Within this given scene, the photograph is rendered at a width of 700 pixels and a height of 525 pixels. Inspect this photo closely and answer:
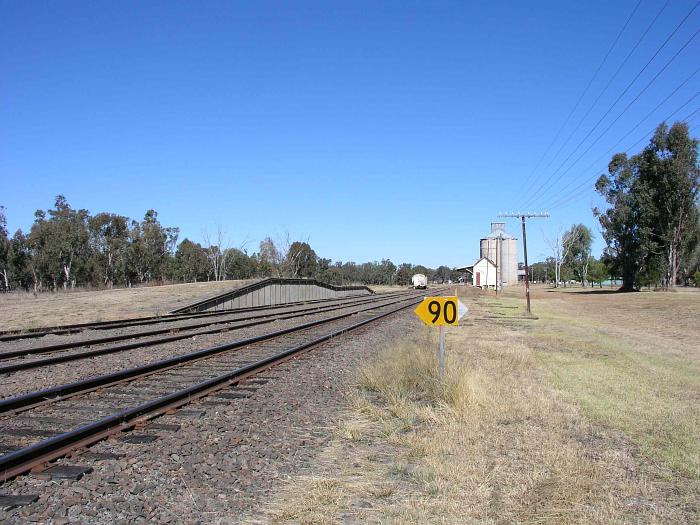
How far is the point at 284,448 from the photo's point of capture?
6766 mm

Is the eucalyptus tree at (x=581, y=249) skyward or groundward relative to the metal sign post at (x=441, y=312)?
skyward

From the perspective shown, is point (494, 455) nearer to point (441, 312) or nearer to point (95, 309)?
point (441, 312)

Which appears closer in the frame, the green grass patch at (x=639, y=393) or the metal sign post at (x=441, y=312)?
the green grass patch at (x=639, y=393)

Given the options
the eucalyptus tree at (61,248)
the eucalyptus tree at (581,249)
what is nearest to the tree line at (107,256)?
the eucalyptus tree at (61,248)

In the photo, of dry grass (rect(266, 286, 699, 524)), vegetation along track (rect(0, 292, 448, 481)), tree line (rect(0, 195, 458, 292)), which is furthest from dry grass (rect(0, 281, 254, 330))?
tree line (rect(0, 195, 458, 292))

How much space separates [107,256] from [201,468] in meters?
106

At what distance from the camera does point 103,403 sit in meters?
8.53

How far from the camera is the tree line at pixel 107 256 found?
92188 millimetres

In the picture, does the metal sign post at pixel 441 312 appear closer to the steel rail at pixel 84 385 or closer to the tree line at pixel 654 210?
the steel rail at pixel 84 385

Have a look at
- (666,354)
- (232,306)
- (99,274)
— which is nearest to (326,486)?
(666,354)

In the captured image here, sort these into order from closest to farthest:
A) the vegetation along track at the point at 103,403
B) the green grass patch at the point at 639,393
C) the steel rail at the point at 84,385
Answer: the vegetation along track at the point at 103,403 < the green grass patch at the point at 639,393 < the steel rail at the point at 84,385

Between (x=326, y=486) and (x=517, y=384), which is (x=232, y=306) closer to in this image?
(x=517, y=384)

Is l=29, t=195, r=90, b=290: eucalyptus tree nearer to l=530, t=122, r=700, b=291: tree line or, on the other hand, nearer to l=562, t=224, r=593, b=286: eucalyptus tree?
l=530, t=122, r=700, b=291: tree line

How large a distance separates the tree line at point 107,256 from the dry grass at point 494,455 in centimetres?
7769
